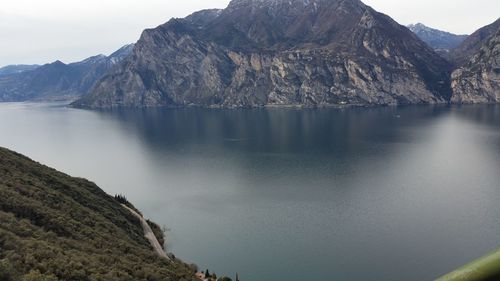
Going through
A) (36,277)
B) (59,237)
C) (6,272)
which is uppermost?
(6,272)

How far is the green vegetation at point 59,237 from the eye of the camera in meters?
39.9

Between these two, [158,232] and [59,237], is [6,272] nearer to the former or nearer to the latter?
[59,237]

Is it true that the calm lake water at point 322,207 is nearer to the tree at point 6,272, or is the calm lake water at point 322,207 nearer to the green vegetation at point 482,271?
the tree at point 6,272

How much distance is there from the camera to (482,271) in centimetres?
398

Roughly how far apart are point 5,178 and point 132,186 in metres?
82.0

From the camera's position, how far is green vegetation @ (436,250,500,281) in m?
3.91

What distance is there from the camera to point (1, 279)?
32.6 metres

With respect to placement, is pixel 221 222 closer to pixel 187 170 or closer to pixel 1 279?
pixel 187 170

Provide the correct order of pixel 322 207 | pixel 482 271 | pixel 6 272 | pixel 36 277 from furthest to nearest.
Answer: pixel 322 207 < pixel 36 277 < pixel 6 272 < pixel 482 271

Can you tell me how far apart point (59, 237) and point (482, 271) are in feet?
186

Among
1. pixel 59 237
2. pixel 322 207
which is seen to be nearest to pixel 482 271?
pixel 59 237

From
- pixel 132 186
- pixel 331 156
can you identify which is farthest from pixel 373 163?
pixel 132 186

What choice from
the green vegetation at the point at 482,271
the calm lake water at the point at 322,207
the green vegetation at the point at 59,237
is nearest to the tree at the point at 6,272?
the green vegetation at the point at 59,237

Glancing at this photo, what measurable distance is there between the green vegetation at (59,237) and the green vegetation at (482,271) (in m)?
36.9
